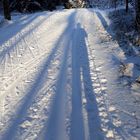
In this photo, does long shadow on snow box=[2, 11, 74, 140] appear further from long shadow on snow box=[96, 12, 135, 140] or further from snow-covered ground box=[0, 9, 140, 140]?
long shadow on snow box=[96, 12, 135, 140]

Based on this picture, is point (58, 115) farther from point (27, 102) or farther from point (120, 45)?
point (120, 45)

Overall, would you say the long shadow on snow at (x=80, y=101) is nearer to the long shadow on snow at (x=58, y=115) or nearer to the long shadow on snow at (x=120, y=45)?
the long shadow on snow at (x=58, y=115)

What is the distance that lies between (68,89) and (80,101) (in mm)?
885

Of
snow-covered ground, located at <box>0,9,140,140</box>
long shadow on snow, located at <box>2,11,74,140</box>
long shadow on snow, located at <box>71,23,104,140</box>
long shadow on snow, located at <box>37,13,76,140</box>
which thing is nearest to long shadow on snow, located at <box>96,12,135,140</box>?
snow-covered ground, located at <box>0,9,140,140</box>

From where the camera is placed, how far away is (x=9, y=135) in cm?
653

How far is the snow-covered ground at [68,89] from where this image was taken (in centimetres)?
660

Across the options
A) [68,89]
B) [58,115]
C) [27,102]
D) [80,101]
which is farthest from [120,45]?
[58,115]

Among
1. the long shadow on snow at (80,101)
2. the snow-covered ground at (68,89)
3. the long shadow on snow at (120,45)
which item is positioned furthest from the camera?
the snow-covered ground at (68,89)

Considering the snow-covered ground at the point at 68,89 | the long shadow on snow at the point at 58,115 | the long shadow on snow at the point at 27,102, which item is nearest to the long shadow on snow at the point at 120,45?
the snow-covered ground at the point at 68,89

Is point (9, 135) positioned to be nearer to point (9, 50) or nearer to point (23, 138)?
point (23, 138)

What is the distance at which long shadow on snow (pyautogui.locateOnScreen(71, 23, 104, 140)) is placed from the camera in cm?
644

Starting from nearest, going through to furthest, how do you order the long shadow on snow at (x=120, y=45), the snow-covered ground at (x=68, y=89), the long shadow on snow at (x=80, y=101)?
the long shadow on snow at (x=120, y=45)
the long shadow on snow at (x=80, y=101)
the snow-covered ground at (x=68, y=89)

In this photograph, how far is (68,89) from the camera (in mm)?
8602

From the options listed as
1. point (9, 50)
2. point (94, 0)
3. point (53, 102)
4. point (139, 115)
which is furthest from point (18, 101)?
point (94, 0)
